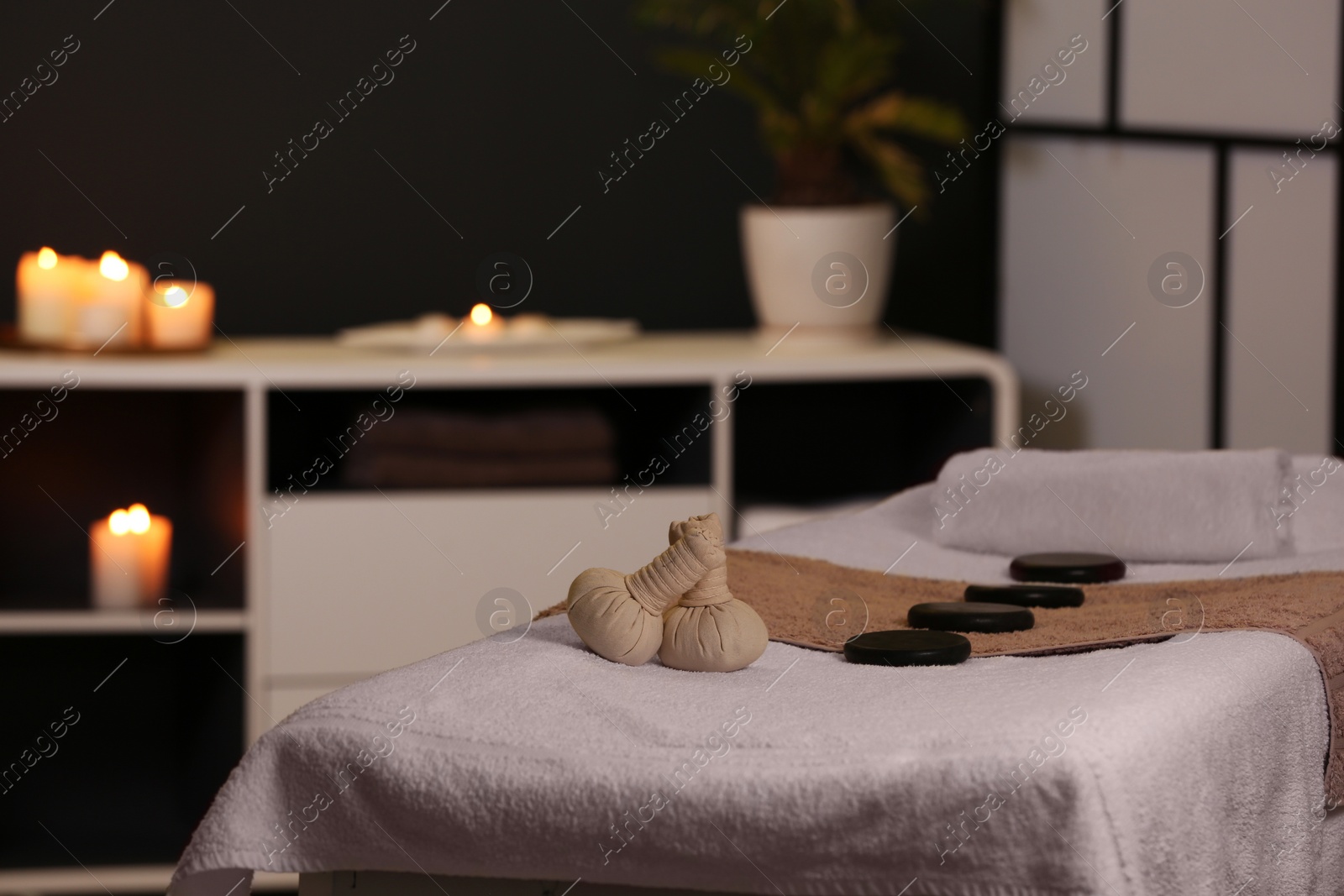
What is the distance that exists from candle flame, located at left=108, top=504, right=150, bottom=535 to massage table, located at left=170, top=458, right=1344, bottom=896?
1386 millimetres

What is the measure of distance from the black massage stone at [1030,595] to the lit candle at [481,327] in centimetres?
126

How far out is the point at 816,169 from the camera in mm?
2279

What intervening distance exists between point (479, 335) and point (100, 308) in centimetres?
54

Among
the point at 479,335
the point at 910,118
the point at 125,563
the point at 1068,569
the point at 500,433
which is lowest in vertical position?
the point at 1068,569

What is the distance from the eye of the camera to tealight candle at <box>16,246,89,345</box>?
83.7 inches

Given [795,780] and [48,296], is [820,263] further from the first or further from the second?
[795,780]

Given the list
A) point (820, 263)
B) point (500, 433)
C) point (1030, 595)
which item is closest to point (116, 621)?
point (500, 433)

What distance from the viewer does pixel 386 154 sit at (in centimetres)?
241

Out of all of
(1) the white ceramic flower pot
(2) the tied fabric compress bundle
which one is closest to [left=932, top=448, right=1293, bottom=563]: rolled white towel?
(2) the tied fabric compress bundle

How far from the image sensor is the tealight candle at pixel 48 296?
2.13 m

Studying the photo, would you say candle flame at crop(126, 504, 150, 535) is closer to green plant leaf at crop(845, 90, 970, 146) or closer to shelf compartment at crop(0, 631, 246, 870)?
shelf compartment at crop(0, 631, 246, 870)

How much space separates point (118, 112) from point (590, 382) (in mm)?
927

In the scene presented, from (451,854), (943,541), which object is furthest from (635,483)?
(451,854)

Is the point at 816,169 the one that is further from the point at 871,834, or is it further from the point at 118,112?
the point at 871,834
